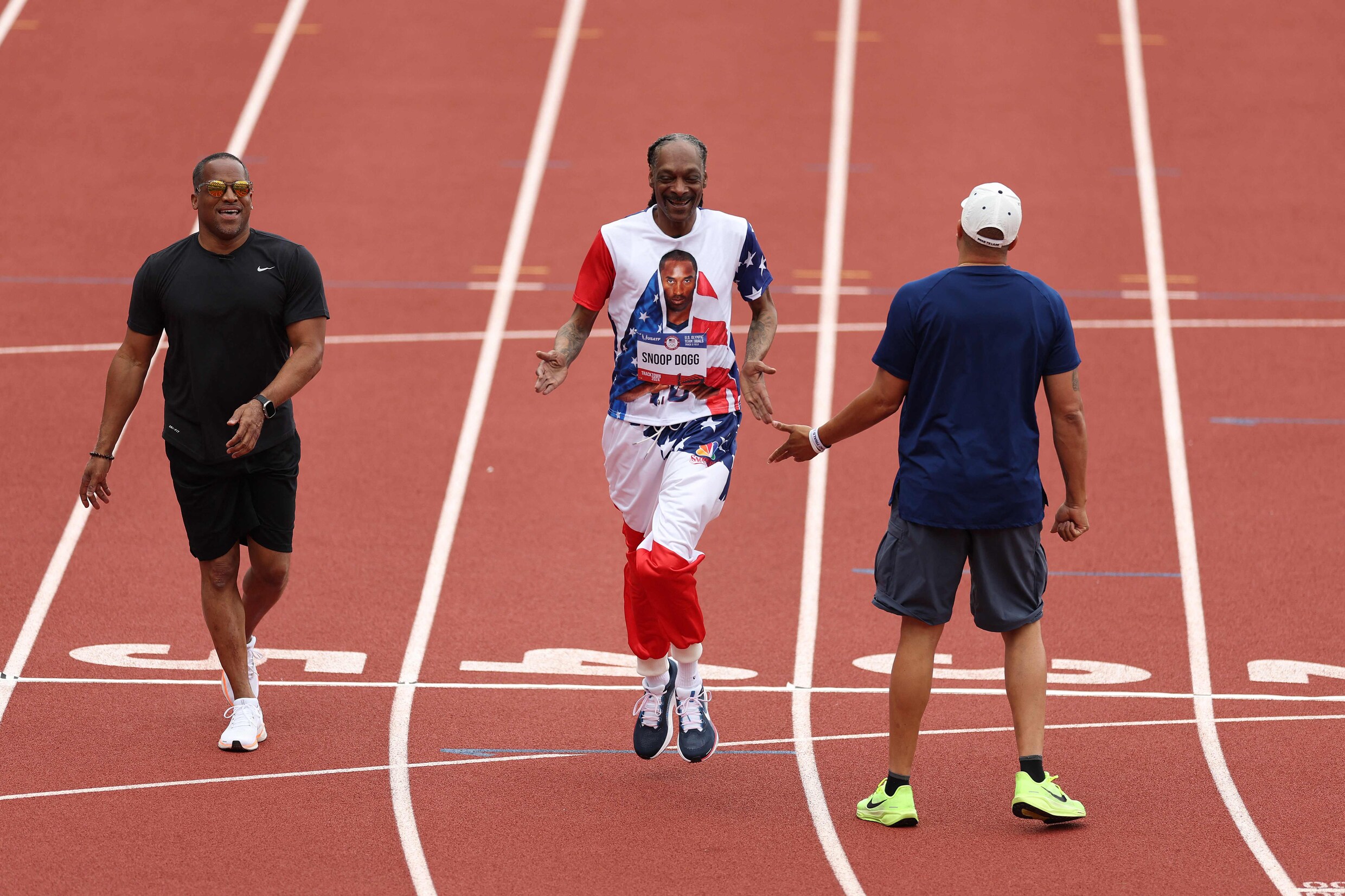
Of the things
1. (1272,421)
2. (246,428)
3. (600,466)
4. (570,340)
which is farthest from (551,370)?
(1272,421)

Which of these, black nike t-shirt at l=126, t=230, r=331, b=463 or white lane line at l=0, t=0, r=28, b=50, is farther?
white lane line at l=0, t=0, r=28, b=50

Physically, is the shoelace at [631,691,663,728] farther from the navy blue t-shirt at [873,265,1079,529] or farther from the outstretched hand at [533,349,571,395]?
the navy blue t-shirt at [873,265,1079,529]

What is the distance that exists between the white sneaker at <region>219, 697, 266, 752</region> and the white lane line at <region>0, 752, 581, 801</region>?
0.84 ft

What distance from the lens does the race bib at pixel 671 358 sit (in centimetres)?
603

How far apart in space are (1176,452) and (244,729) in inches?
234

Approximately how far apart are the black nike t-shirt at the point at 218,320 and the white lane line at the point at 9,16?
10989 mm

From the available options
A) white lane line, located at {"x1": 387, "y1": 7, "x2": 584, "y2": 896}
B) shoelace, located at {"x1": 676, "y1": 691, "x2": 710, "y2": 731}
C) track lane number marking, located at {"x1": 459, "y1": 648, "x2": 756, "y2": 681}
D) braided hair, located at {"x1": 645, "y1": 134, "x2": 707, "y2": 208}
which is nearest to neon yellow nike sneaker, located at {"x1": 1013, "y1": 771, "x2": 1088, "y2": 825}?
shoelace, located at {"x1": 676, "y1": 691, "x2": 710, "y2": 731}

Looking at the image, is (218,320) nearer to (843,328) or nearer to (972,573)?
(972,573)

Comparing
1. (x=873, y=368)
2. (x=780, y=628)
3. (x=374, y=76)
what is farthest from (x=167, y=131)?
(x=780, y=628)

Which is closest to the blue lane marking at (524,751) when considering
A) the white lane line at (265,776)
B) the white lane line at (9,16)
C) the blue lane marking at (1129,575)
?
the white lane line at (265,776)

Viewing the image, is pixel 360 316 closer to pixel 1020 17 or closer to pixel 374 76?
pixel 374 76

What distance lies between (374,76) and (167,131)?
1.88 m

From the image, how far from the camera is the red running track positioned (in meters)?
5.53

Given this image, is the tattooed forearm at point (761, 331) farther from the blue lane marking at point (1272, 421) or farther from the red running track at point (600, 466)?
the blue lane marking at point (1272, 421)
